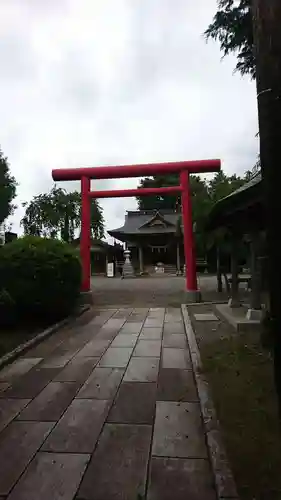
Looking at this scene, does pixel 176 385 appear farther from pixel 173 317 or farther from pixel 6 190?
pixel 6 190

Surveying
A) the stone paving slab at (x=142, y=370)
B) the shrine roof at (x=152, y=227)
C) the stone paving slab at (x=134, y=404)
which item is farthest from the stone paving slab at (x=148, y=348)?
the shrine roof at (x=152, y=227)

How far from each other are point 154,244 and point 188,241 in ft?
54.0

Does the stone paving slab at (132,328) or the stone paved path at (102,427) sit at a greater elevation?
the stone paving slab at (132,328)

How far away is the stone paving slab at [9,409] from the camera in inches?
116

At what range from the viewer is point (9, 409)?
3156mm

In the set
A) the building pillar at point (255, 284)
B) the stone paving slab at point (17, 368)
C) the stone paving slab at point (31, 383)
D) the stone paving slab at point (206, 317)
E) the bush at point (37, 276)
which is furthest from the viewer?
the stone paving slab at point (206, 317)

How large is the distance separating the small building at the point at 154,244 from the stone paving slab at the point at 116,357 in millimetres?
20135

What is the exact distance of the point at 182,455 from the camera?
7.82 ft

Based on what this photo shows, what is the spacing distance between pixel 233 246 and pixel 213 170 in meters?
3.06

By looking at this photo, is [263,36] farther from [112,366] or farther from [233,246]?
[233,246]

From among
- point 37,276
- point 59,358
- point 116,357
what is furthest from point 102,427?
point 37,276

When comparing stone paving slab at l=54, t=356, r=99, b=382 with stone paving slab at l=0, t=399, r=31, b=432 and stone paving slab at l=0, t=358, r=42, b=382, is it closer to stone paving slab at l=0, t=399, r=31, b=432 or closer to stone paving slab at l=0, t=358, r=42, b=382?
stone paving slab at l=0, t=358, r=42, b=382

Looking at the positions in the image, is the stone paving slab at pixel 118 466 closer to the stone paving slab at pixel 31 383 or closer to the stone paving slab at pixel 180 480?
the stone paving slab at pixel 180 480

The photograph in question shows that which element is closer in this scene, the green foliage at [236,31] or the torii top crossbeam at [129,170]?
the green foliage at [236,31]
